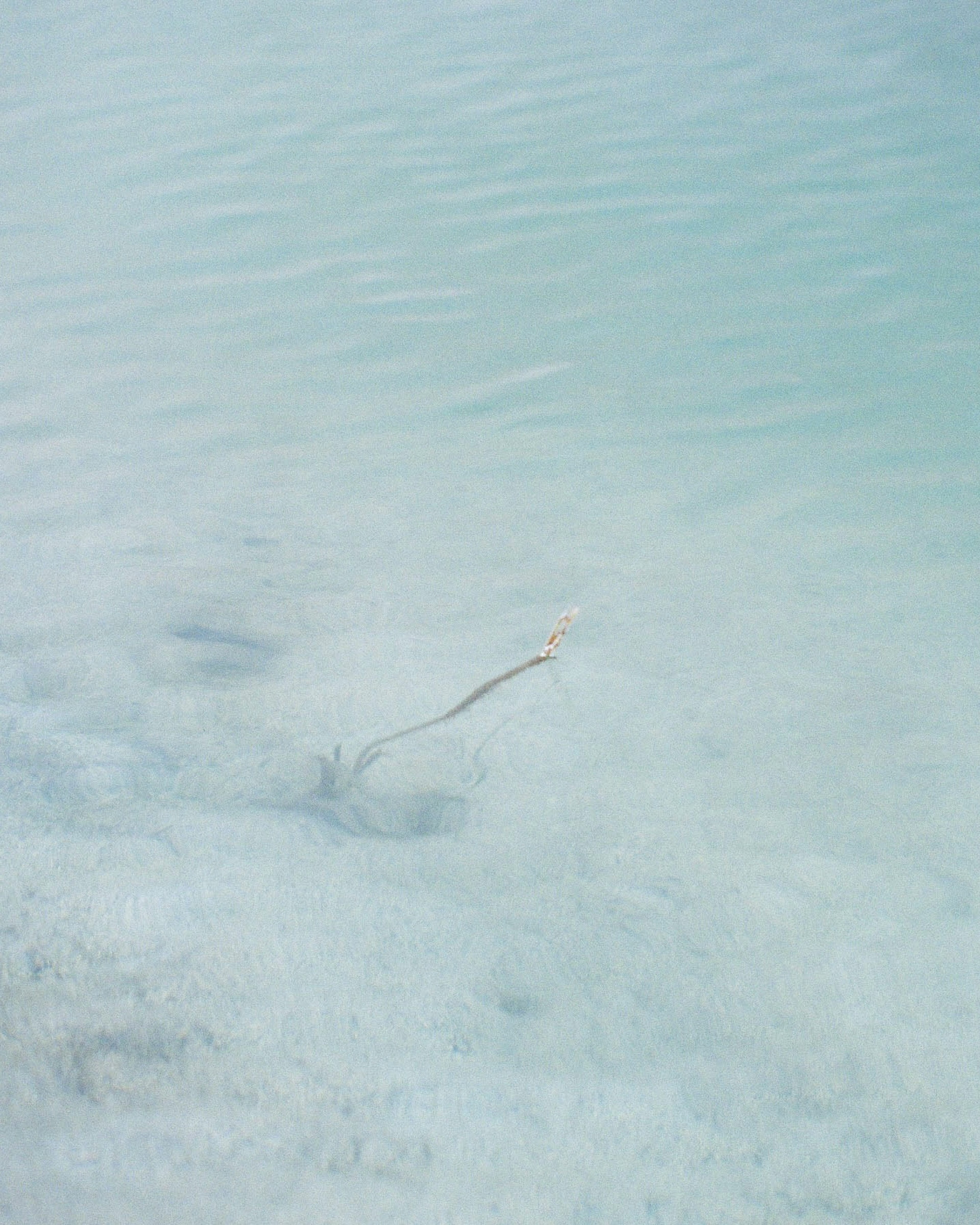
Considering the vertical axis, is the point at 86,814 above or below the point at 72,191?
below

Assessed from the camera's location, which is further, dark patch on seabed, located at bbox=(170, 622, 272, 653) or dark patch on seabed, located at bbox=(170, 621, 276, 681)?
dark patch on seabed, located at bbox=(170, 622, 272, 653)

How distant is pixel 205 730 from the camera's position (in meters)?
1.84

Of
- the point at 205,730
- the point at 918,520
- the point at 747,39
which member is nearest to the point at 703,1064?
the point at 205,730

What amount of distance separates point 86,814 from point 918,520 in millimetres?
2270

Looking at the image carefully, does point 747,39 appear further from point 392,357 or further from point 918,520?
point 918,520

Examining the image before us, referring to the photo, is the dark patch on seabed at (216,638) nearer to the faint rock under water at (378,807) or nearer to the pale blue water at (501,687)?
the pale blue water at (501,687)

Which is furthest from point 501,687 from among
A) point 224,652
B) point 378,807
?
point 224,652

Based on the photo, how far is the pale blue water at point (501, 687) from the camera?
47.1 inches

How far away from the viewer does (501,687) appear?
2.07 metres

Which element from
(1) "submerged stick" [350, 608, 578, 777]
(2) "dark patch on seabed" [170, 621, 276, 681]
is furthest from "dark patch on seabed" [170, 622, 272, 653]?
(1) "submerged stick" [350, 608, 578, 777]

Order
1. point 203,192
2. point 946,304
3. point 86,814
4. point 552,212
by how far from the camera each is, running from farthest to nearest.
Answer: point 203,192 → point 552,212 → point 946,304 → point 86,814

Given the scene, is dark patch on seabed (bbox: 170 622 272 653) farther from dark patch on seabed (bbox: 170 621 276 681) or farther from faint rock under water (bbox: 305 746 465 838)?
faint rock under water (bbox: 305 746 465 838)

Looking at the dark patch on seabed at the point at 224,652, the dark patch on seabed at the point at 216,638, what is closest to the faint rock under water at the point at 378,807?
the dark patch on seabed at the point at 224,652

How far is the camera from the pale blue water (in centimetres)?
120
